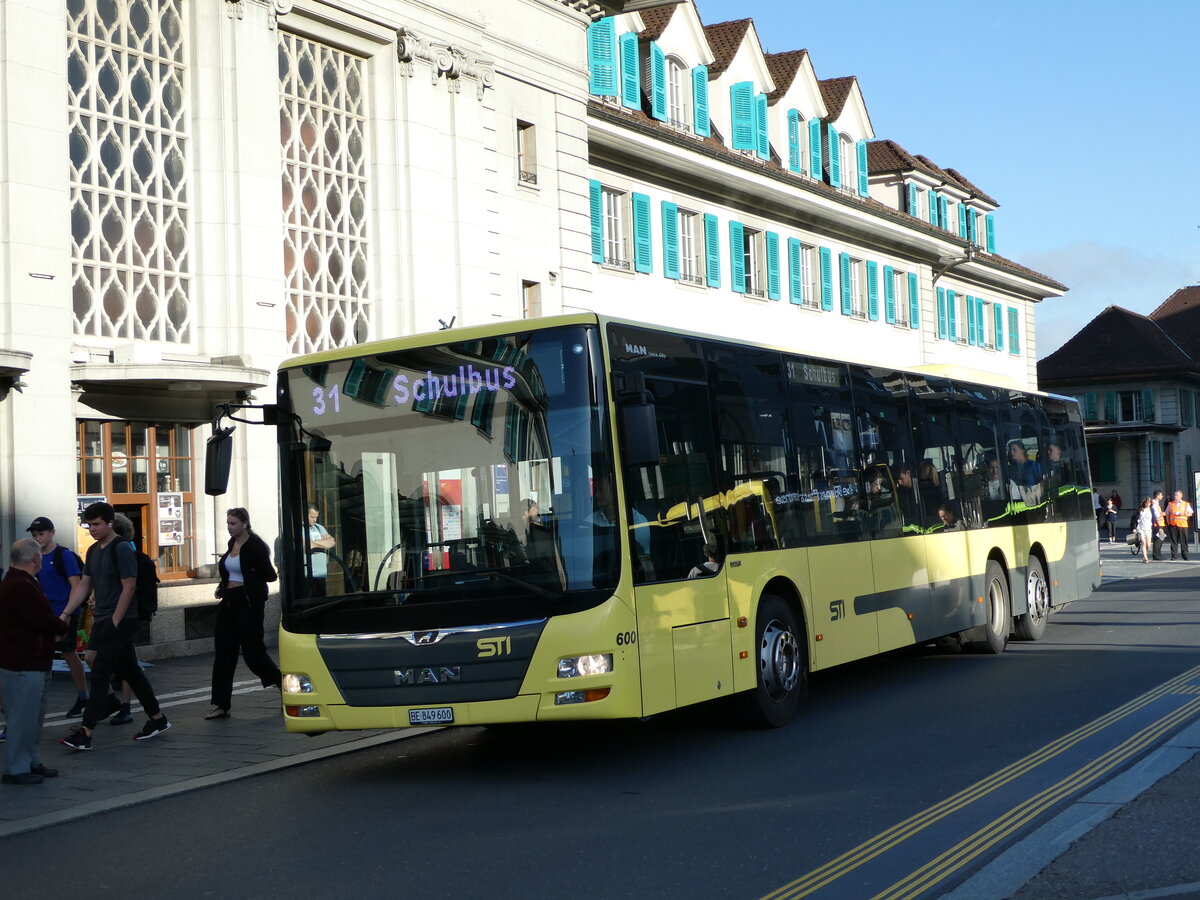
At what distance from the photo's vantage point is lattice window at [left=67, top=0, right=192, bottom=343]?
63.4ft

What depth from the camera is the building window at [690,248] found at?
32.9 m

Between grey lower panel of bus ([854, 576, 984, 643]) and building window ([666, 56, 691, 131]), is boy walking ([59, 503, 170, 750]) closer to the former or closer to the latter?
grey lower panel of bus ([854, 576, 984, 643])

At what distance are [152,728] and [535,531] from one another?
455 cm

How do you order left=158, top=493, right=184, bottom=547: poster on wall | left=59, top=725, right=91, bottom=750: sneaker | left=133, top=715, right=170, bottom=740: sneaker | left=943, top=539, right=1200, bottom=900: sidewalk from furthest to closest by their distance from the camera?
left=158, top=493, right=184, bottom=547: poster on wall → left=133, top=715, right=170, bottom=740: sneaker → left=59, top=725, right=91, bottom=750: sneaker → left=943, top=539, right=1200, bottom=900: sidewalk

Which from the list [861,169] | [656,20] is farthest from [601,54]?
[861,169]

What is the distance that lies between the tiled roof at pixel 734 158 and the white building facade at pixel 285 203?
0.43 ft

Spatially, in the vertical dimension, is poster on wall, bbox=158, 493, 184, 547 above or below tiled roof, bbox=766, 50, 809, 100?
below

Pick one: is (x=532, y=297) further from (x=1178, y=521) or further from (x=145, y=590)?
(x=1178, y=521)

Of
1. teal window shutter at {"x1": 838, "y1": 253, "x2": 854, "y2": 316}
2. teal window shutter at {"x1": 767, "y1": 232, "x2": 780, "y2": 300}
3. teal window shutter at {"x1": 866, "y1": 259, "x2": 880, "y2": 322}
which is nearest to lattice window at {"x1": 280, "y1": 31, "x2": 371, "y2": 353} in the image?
teal window shutter at {"x1": 767, "y1": 232, "x2": 780, "y2": 300}

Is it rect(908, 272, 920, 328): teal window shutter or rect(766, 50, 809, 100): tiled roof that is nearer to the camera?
rect(766, 50, 809, 100): tiled roof

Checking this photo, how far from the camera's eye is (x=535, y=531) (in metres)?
8.95

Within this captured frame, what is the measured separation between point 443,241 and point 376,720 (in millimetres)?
15968

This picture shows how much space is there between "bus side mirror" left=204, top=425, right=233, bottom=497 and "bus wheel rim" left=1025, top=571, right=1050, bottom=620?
34.2ft

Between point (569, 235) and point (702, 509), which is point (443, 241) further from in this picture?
point (702, 509)
